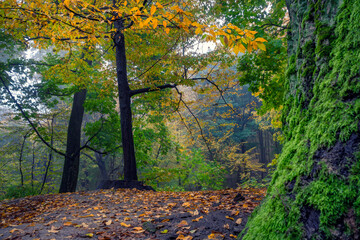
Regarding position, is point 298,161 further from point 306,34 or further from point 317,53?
point 306,34

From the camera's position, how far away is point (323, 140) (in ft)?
3.30

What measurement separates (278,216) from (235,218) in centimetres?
148

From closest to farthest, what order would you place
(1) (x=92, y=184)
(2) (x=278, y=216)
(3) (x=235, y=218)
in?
(2) (x=278, y=216)
(3) (x=235, y=218)
(1) (x=92, y=184)

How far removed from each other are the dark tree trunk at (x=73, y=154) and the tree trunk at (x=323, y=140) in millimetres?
7994

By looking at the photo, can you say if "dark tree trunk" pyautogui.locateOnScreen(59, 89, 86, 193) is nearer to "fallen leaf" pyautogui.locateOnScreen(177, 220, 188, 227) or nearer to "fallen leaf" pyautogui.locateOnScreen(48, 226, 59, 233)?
"fallen leaf" pyautogui.locateOnScreen(48, 226, 59, 233)

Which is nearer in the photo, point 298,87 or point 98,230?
point 298,87

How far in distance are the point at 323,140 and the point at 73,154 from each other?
332 inches

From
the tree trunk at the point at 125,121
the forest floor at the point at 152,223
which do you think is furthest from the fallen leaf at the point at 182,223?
the tree trunk at the point at 125,121

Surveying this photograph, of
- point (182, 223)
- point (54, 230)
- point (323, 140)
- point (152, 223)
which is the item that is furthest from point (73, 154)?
point (323, 140)

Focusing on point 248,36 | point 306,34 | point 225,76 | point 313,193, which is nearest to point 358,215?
point 313,193

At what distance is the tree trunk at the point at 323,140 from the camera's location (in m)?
0.82

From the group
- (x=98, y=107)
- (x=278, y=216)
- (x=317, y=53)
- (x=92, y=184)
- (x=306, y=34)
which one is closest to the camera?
(x=278, y=216)

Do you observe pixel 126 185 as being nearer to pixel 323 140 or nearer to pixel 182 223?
pixel 182 223

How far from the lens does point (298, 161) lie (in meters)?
1.16
